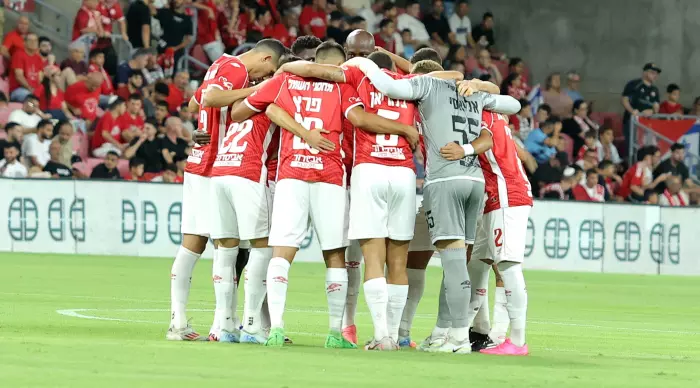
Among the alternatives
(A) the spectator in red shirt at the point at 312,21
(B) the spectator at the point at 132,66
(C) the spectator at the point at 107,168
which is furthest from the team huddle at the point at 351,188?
(A) the spectator in red shirt at the point at 312,21

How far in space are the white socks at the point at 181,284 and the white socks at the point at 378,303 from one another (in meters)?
1.46

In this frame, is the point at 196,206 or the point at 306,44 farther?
the point at 306,44

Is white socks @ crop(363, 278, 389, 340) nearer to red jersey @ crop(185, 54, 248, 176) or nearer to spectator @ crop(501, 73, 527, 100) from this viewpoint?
red jersey @ crop(185, 54, 248, 176)

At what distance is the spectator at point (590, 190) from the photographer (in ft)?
83.7

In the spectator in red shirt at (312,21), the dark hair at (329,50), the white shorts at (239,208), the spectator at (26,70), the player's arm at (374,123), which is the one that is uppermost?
the spectator in red shirt at (312,21)

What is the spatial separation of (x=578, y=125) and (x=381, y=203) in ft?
64.2

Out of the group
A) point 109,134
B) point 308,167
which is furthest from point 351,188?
point 109,134

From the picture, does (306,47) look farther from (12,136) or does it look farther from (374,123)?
(12,136)

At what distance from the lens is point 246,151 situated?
1004cm

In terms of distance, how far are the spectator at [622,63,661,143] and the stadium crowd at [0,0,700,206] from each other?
2cm

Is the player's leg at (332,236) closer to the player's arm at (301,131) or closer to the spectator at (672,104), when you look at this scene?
the player's arm at (301,131)

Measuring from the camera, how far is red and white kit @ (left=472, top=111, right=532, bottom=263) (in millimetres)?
10016

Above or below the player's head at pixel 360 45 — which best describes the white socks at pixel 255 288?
below

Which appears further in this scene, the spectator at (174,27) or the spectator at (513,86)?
the spectator at (513,86)
